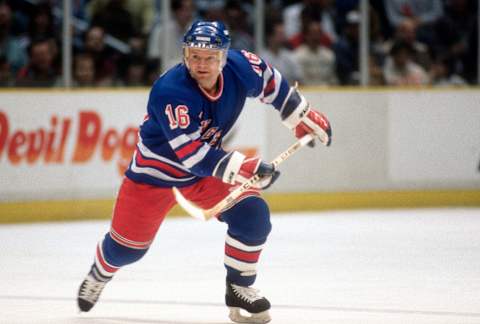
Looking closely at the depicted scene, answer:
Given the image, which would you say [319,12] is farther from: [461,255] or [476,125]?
[461,255]

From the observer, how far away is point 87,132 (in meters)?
8.54

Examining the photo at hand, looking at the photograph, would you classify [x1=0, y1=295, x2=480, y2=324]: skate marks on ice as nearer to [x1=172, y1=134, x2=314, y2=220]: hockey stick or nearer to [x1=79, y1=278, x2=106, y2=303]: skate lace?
[x1=79, y1=278, x2=106, y2=303]: skate lace

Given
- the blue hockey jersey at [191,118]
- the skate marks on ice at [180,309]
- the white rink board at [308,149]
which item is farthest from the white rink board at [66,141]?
the blue hockey jersey at [191,118]

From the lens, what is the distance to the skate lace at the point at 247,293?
4504mm

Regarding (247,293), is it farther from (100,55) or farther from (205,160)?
(100,55)

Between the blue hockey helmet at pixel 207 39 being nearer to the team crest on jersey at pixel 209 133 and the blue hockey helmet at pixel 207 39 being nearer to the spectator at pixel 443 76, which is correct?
the team crest on jersey at pixel 209 133

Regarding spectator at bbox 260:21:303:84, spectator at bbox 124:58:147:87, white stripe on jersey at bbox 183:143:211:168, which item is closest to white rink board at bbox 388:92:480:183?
spectator at bbox 260:21:303:84

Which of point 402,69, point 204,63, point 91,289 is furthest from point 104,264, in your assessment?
point 402,69

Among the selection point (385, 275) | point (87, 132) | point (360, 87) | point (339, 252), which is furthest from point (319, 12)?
point (385, 275)

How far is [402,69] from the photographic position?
9.83 metres

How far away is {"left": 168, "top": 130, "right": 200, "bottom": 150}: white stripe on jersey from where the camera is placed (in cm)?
423

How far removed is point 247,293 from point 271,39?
500 cm

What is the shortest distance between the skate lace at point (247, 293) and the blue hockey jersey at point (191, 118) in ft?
1.51

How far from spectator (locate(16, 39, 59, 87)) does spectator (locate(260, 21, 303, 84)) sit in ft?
5.66
